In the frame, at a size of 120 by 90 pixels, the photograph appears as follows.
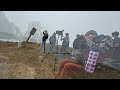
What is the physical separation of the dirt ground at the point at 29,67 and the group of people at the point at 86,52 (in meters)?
0.42

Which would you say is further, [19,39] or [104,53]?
[19,39]

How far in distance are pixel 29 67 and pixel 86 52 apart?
2491mm

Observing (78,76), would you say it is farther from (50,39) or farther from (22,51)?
(22,51)

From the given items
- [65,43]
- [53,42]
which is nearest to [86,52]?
[65,43]

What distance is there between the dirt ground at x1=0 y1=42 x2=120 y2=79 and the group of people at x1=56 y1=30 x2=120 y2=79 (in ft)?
1.39

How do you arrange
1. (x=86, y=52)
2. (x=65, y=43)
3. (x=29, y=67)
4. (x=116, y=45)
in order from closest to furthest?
1. (x=116, y=45)
2. (x=86, y=52)
3. (x=29, y=67)
4. (x=65, y=43)

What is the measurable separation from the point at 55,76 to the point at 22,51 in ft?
11.8

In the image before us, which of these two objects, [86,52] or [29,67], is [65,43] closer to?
[86,52]

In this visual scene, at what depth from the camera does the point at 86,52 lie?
31.4 feet

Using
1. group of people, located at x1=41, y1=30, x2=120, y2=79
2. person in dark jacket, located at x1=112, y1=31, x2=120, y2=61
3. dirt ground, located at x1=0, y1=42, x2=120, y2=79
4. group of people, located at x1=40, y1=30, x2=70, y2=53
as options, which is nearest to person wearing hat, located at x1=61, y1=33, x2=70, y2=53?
group of people, located at x1=40, y1=30, x2=70, y2=53
